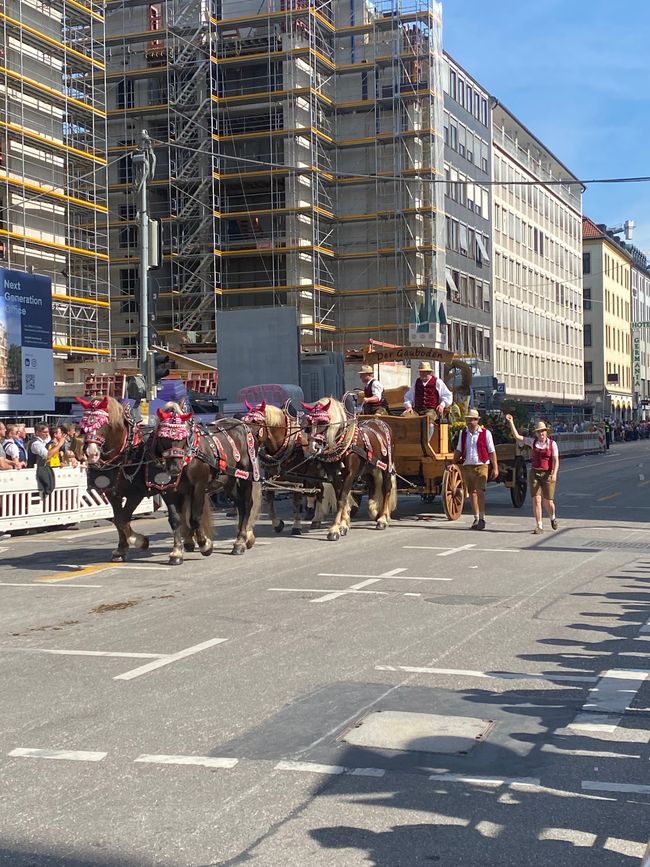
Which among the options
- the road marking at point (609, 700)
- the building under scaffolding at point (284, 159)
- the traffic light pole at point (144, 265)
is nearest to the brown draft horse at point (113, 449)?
the road marking at point (609, 700)

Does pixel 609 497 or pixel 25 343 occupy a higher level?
pixel 25 343

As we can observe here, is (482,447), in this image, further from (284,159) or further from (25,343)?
(284,159)

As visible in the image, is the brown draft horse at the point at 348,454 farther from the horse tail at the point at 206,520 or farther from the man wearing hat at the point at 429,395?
the horse tail at the point at 206,520

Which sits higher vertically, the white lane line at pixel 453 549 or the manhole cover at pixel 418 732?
the white lane line at pixel 453 549

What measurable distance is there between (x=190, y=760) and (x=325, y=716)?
106cm

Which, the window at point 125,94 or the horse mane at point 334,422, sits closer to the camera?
the horse mane at point 334,422

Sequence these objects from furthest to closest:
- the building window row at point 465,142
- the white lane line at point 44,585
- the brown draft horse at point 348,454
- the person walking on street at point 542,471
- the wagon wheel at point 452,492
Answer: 1. the building window row at point 465,142
2. the wagon wheel at point 452,492
3. the person walking on street at point 542,471
4. the brown draft horse at point 348,454
5. the white lane line at point 44,585

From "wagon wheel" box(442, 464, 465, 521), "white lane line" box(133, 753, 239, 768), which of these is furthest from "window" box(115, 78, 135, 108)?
"white lane line" box(133, 753, 239, 768)

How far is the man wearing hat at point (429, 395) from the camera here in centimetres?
1923

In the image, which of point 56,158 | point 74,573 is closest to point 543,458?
point 74,573

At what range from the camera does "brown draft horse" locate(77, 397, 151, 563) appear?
13.1m

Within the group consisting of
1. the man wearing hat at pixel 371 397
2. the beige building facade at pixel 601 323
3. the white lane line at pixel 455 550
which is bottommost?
the white lane line at pixel 455 550

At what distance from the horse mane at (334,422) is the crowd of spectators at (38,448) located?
5.26 m

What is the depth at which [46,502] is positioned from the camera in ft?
62.2
